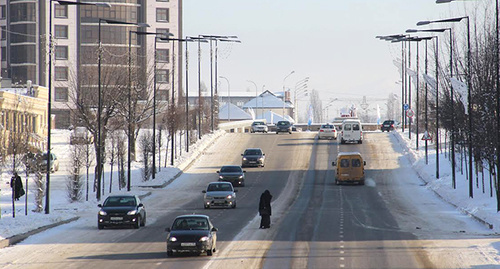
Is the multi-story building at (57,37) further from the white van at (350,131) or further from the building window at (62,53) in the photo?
the white van at (350,131)

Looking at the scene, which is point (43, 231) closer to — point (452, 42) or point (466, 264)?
point (466, 264)

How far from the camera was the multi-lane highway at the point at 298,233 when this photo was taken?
23422 mm

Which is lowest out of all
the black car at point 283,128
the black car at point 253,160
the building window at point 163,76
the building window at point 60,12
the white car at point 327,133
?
the black car at point 253,160

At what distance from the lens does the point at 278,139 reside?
3644 inches

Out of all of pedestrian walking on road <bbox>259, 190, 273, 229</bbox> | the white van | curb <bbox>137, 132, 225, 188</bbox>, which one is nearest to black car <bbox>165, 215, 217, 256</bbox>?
pedestrian walking on road <bbox>259, 190, 273, 229</bbox>

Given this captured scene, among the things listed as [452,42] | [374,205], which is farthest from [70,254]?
[452,42]

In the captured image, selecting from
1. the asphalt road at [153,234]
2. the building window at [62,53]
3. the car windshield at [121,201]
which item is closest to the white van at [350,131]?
the asphalt road at [153,234]

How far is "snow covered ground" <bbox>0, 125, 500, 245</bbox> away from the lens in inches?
1306

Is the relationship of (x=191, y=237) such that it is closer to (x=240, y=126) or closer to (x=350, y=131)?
(x=350, y=131)

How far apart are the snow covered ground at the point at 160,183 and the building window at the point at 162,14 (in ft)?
126

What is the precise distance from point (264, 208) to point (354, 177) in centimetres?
2619

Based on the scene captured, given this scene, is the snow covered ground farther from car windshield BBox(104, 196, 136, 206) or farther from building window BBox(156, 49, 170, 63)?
building window BBox(156, 49, 170, 63)

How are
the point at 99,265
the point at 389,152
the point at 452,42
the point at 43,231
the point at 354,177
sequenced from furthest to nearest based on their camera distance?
the point at 389,152
the point at 354,177
the point at 452,42
the point at 43,231
the point at 99,265

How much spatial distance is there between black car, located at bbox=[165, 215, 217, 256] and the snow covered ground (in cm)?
638
